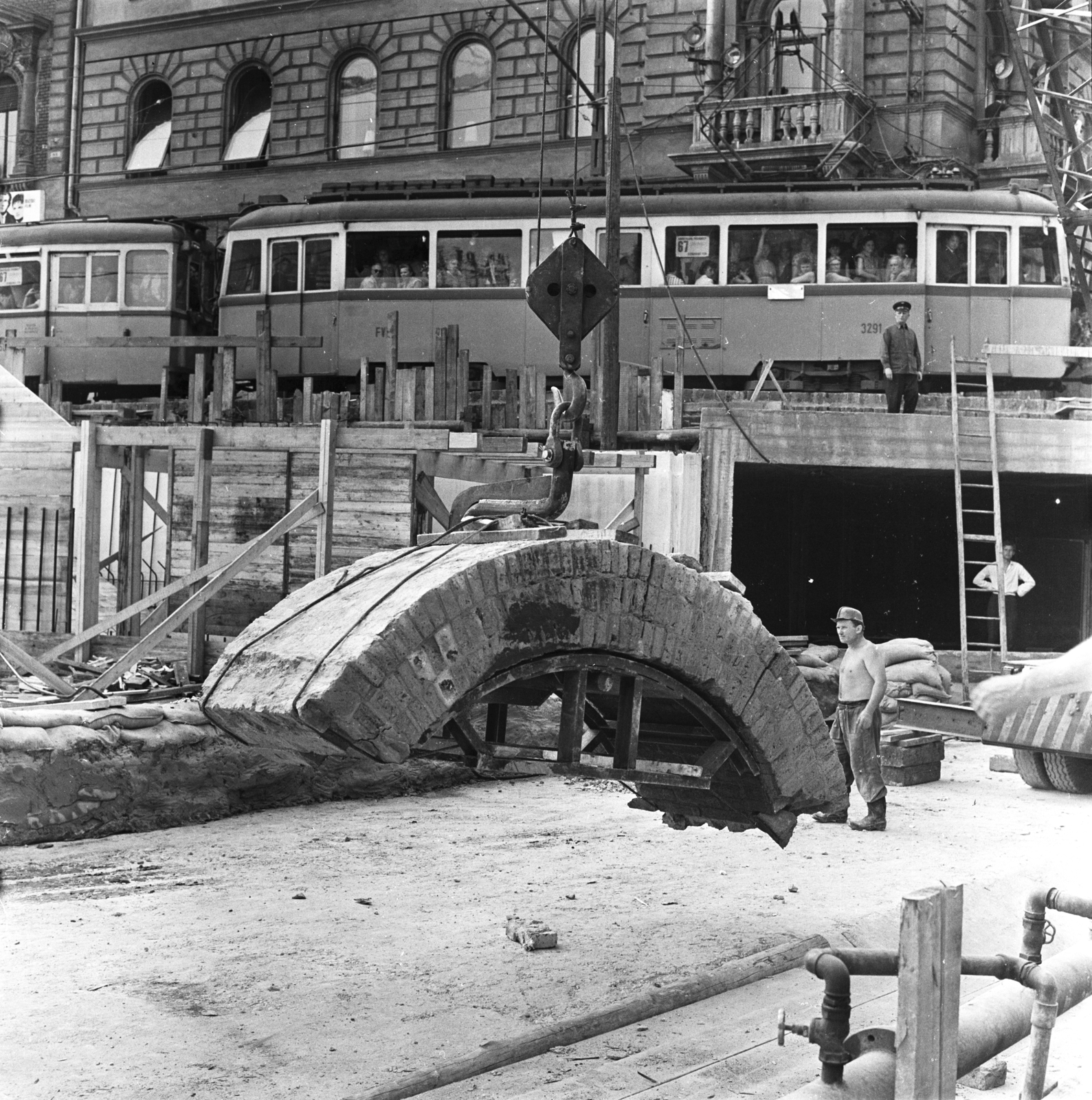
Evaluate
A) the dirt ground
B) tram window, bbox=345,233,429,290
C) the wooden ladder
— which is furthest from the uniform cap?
tram window, bbox=345,233,429,290

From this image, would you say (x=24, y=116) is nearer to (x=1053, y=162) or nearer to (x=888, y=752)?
(x=888, y=752)

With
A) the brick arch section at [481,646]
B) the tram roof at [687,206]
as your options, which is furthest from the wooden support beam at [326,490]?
the tram roof at [687,206]

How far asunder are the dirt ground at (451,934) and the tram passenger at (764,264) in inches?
369

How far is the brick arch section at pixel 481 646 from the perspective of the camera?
3875 mm

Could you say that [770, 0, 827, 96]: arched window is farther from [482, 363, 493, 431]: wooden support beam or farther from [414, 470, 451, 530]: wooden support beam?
[414, 470, 451, 530]: wooden support beam

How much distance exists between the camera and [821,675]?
524 inches

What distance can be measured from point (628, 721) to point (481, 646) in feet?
2.64

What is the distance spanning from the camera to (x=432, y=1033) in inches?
211

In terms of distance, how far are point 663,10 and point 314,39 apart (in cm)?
604

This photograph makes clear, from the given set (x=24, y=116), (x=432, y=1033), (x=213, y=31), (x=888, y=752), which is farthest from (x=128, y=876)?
(x=24, y=116)

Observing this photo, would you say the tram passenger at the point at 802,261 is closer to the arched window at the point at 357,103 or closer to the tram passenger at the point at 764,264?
the tram passenger at the point at 764,264

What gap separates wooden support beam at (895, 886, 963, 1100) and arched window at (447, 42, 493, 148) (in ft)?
38.9

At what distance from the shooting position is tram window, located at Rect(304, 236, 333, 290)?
19469 millimetres

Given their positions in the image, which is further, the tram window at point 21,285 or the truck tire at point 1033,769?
the tram window at point 21,285
